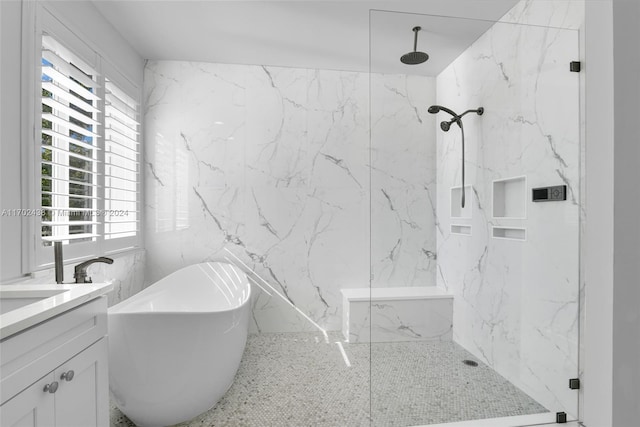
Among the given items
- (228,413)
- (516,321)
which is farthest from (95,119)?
(516,321)

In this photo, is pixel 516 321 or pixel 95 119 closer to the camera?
pixel 516 321

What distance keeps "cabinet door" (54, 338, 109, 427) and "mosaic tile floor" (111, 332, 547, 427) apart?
69 cm

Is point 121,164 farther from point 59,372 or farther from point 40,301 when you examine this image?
point 59,372

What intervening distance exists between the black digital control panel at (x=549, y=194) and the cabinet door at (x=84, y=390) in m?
2.17

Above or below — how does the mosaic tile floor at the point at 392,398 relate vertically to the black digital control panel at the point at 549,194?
below

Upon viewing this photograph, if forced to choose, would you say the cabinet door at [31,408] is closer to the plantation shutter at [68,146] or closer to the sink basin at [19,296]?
the sink basin at [19,296]

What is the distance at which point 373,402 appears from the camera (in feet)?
5.93

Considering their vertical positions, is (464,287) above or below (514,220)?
below

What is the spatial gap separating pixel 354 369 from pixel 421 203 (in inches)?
56.8

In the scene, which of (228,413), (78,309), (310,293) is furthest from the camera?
(310,293)

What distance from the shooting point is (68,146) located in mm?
2115

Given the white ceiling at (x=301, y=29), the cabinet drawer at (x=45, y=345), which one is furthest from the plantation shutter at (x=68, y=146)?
the cabinet drawer at (x=45, y=345)

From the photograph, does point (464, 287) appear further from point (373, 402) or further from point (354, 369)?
point (354, 369)

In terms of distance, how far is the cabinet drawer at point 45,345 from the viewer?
0.87 metres
